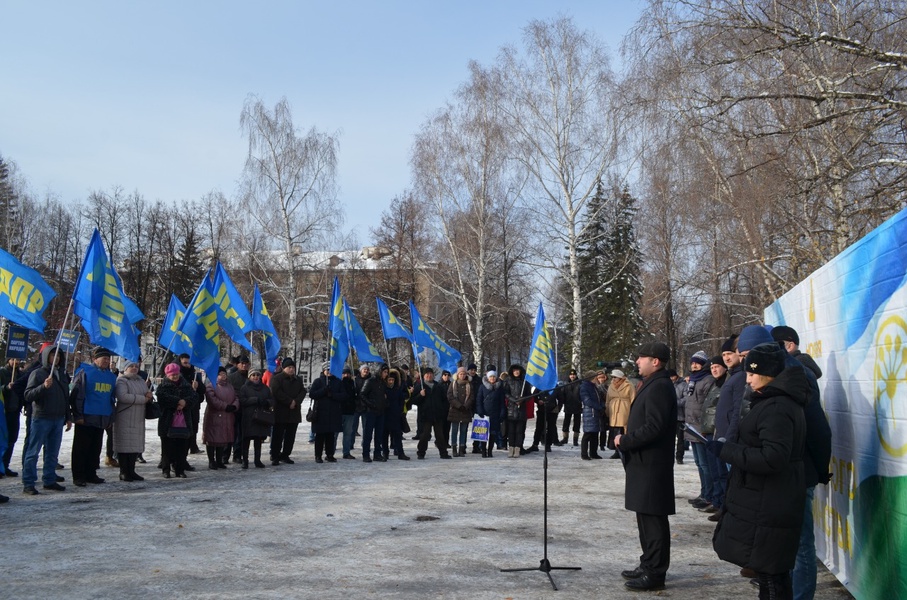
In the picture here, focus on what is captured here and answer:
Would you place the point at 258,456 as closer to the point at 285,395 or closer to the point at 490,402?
the point at 285,395

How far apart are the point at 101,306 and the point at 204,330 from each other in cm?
249

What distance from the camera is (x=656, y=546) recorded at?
6.36m

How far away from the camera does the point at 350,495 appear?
11.1 metres

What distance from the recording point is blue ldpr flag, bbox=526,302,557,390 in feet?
51.9

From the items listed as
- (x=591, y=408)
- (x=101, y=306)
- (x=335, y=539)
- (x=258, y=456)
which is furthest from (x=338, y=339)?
(x=335, y=539)

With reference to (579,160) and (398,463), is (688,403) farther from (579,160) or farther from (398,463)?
(579,160)

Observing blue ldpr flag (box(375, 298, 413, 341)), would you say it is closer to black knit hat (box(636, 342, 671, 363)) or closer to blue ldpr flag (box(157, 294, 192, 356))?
blue ldpr flag (box(157, 294, 192, 356))

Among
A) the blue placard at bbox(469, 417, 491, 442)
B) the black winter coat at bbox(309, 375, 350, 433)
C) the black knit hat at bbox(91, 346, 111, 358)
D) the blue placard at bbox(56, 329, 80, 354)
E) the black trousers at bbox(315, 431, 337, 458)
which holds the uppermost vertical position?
the blue placard at bbox(56, 329, 80, 354)

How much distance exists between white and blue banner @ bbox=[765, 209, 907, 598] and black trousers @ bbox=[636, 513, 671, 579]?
4.22ft

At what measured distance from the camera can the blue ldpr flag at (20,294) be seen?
32.3 ft

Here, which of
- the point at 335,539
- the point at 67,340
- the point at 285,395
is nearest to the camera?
the point at 335,539

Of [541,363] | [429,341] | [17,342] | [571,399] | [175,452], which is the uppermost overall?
[429,341]

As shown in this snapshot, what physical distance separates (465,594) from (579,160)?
25.7 meters

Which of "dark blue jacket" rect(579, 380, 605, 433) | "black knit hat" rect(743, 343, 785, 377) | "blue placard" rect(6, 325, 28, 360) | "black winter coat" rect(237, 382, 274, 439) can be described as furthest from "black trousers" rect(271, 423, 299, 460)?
"black knit hat" rect(743, 343, 785, 377)
